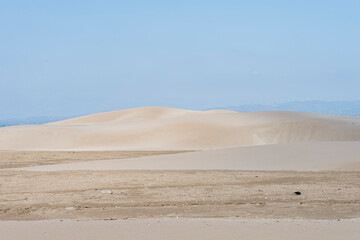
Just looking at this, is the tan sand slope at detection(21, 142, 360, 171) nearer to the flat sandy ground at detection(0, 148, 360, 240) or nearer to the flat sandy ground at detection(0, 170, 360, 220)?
the flat sandy ground at detection(0, 148, 360, 240)

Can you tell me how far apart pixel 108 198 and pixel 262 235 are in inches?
216

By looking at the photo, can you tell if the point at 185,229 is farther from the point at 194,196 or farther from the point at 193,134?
the point at 193,134

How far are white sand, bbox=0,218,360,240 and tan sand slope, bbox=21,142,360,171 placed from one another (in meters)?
10.2

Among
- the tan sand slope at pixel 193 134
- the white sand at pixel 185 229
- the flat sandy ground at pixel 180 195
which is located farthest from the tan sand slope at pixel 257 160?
the tan sand slope at pixel 193 134

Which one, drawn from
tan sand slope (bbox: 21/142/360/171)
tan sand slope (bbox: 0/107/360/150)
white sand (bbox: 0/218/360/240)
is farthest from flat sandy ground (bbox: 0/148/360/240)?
tan sand slope (bbox: 0/107/360/150)

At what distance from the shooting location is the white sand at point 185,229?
834cm

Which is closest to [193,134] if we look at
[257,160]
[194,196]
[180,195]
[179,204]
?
[257,160]

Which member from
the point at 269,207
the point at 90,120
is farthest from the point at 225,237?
the point at 90,120

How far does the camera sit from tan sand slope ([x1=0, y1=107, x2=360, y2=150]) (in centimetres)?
3800

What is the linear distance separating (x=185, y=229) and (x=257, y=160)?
1331 cm

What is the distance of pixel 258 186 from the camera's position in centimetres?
1456

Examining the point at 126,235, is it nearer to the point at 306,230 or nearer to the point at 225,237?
the point at 225,237

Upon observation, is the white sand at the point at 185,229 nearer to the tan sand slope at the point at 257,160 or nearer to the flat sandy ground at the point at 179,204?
the flat sandy ground at the point at 179,204

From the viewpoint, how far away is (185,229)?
8.85 m
